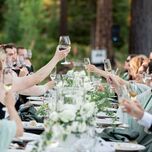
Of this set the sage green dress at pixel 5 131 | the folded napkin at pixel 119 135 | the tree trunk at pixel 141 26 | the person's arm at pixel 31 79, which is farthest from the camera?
the tree trunk at pixel 141 26

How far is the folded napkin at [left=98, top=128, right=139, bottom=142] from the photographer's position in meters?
5.98

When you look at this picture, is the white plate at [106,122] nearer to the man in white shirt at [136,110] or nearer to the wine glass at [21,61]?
the man in white shirt at [136,110]

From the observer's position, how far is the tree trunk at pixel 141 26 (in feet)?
60.0

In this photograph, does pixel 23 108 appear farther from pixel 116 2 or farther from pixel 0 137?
pixel 116 2

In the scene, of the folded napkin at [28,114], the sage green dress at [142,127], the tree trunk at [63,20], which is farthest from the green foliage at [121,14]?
the sage green dress at [142,127]

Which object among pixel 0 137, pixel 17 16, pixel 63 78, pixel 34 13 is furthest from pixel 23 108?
pixel 34 13

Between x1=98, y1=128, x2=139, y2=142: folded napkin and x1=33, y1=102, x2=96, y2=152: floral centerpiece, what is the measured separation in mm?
977

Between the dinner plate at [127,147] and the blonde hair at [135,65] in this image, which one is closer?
the dinner plate at [127,147]

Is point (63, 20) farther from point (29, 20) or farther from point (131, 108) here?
point (131, 108)

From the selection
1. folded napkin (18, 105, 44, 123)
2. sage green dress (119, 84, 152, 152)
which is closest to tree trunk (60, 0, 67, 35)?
folded napkin (18, 105, 44, 123)

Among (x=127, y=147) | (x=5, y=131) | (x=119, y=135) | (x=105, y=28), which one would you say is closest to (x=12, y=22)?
(x=105, y=28)

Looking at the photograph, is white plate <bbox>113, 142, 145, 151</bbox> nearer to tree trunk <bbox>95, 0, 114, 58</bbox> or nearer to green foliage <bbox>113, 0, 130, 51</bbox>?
tree trunk <bbox>95, 0, 114, 58</bbox>

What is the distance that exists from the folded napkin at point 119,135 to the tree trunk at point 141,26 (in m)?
12.3

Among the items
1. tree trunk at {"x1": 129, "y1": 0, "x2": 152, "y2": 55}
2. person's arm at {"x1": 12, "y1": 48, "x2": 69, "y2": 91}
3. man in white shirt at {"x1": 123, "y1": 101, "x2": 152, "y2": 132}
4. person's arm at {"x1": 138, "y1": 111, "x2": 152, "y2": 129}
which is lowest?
person's arm at {"x1": 138, "y1": 111, "x2": 152, "y2": 129}
